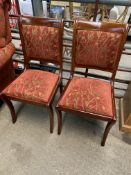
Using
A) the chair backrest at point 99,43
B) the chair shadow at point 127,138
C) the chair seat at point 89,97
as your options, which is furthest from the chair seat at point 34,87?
the chair shadow at point 127,138

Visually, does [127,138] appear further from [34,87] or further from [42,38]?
[42,38]

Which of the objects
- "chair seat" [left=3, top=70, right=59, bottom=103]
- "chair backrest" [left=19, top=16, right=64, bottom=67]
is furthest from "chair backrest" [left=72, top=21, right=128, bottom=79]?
"chair seat" [left=3, top=70, right=59, bottom=103]

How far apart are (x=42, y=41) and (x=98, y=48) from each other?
52 centimetres

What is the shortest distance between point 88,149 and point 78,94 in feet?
1.73

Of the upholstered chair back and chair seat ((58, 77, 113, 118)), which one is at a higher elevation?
the upholstered chair back

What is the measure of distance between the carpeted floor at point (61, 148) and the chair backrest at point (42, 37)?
26.4 inches

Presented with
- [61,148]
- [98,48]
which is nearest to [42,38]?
[98,48]

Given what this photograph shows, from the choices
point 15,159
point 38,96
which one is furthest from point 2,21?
point 15,159

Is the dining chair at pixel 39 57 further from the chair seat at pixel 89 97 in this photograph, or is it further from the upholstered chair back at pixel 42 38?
the chair seat at pixel 89 97

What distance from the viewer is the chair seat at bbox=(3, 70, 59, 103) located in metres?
1.36

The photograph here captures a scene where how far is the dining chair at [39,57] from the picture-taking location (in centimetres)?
138

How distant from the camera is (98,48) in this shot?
1.39 meters

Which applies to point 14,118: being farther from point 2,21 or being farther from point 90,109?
point 2,21

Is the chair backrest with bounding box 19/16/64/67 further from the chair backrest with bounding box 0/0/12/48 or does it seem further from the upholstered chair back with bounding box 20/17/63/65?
the chair backrest with bounding box 0/0/12/48
